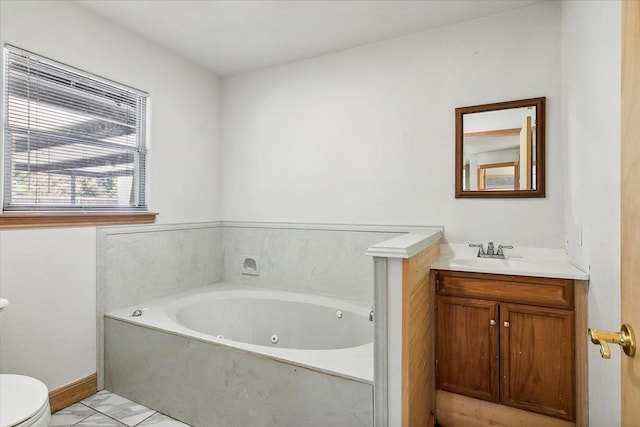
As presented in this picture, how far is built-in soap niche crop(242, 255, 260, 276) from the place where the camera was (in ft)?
10.3

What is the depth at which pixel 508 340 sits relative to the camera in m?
1.83

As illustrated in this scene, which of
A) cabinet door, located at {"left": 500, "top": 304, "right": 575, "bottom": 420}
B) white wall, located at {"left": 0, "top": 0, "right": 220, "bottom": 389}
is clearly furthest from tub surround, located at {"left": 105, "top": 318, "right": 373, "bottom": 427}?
cabinet door, located at {"left": 500, "top": 304, "right": 575, "bottom": 420}

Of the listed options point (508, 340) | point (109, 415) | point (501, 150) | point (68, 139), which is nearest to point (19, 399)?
point (109, 415)

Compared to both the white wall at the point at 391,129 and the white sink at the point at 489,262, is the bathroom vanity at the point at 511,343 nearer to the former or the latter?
the white sink at the point at 489,262

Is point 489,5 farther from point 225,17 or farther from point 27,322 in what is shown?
point 27,322

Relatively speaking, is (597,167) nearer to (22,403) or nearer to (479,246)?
(479,246)

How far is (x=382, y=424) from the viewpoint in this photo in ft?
4.70

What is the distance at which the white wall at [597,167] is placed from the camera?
3.98 ft

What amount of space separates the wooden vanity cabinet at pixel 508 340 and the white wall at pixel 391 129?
21.7 inches

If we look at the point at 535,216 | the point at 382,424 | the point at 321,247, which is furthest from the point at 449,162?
the point at 382,424

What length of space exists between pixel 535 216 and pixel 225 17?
248 centimetres

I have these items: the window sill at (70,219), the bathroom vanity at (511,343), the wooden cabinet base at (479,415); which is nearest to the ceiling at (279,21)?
the window sill at (70,219)

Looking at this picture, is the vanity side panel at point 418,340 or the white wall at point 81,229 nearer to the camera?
the vanity side panel at point 418,340

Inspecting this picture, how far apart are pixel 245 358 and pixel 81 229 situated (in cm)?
141
